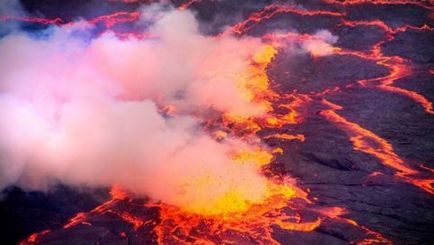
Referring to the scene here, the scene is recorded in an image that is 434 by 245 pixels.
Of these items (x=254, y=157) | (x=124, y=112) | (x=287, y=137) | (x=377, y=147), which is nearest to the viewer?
(x=377, y=147)

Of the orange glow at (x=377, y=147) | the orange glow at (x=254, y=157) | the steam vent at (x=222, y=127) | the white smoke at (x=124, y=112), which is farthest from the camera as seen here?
the orange glow at (x=254, y=157)

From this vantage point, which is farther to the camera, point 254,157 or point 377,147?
point 254,157

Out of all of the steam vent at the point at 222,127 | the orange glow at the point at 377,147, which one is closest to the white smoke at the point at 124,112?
the steam vent at the point at 222,127

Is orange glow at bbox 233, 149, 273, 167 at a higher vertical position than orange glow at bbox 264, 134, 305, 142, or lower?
lower

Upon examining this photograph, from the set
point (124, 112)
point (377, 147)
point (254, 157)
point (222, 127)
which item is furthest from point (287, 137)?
point (124, 112)

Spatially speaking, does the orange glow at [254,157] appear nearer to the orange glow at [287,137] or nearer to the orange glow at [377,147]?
the orange glow at [287,137]

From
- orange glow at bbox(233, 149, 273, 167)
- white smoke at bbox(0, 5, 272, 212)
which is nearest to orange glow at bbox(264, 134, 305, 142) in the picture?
orange glow at bbox(233, 149, 273, 167)

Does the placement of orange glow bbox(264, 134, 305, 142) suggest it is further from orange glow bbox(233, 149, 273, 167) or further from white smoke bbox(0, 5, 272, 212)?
white smoke bbox(0, 5, 272, 212)

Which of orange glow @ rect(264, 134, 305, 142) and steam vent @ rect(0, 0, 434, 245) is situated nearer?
steam vent @ rect(0, 0, 434, 245)

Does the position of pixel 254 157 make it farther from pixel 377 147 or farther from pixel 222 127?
pixel 377 147
